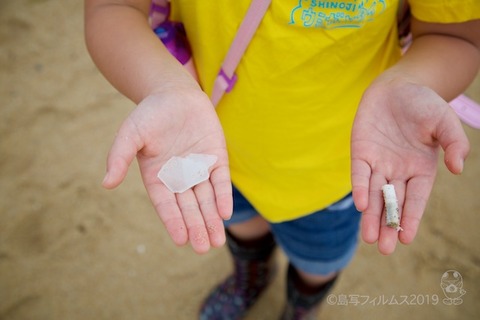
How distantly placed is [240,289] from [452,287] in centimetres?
98

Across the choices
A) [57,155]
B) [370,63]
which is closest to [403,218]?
[370,63]

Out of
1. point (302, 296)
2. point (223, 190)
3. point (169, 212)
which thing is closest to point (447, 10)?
point (223, 190)

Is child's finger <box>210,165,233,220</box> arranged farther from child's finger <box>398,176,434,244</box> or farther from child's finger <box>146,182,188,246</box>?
child's finger <box>398,176,434,244</box>

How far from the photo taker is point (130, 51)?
103 centimetres

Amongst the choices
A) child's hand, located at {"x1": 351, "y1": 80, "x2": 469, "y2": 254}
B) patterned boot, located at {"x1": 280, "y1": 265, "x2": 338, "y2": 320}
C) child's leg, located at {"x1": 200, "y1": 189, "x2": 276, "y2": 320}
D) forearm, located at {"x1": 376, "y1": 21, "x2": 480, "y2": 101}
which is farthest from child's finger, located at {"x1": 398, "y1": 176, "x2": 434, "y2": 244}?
patterned boot, located at {"x1": 280, "y1": 265, "x2": 338, "y2": 320}

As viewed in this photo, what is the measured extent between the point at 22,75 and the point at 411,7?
2.46m

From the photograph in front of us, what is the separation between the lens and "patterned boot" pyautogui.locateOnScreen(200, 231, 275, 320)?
71.2 inches

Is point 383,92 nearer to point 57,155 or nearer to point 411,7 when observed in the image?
point 411,7

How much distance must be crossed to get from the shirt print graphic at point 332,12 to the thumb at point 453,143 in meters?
0.26

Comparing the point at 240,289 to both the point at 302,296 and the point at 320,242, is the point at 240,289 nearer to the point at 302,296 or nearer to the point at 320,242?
the point at 302,296

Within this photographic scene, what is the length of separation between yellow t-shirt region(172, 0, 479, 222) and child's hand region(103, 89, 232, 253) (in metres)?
0.16

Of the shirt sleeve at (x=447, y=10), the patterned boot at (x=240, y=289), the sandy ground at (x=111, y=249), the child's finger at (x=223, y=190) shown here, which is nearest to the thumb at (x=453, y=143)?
the shirt sleeve at (x=447, y=10)

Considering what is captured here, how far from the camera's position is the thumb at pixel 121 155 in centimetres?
83

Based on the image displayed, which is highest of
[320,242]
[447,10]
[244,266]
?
[447,10]
